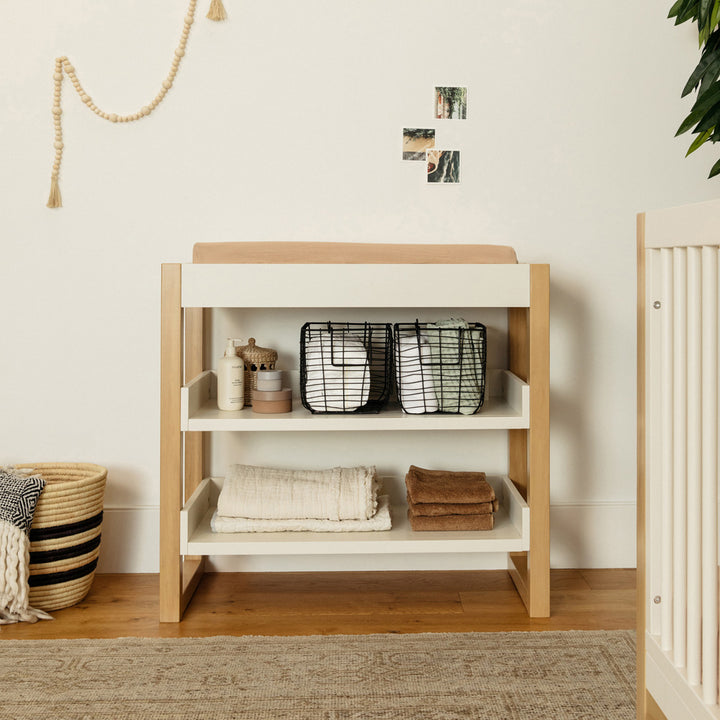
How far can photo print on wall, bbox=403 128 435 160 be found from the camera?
2.10 metres

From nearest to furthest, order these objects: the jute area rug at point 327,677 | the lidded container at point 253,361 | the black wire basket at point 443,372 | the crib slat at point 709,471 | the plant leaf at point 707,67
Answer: the crib slat at point 709,471 < the jute area rug at point 327,677 < the plant leaf at point 707,67 < the black wire basket at point 443,372 < the lidded container at point 253,361

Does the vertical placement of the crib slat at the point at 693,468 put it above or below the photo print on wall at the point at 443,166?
below

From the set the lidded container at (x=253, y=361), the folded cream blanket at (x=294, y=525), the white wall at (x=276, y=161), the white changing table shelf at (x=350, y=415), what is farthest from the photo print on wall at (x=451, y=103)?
the folded cream blanket at (x=294, y=525)

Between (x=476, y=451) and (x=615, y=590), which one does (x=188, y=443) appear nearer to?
(x=476, y=451)

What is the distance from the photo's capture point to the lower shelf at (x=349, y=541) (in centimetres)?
179

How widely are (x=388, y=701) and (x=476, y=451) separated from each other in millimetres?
874

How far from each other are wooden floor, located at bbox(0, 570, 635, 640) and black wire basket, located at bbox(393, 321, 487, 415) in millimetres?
476

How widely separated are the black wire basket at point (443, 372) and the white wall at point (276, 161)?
1.25 ft

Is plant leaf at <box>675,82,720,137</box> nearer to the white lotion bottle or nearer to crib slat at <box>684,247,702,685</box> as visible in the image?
crib slat at <box>684,247,702,685</box>

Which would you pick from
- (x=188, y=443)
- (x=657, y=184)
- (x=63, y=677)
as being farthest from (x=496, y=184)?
(x=63, y=677)

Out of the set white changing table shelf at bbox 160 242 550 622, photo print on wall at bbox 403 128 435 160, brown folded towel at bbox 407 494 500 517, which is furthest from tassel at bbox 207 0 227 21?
brown folded towel at bbox 407 494 500 517

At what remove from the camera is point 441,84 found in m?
2.10

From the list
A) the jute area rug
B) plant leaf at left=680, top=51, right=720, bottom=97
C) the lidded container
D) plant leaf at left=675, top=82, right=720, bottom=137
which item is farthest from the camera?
the lidded container

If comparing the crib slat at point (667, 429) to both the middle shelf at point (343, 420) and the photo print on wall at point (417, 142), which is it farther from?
the photo print on wall at point (417, 142)
